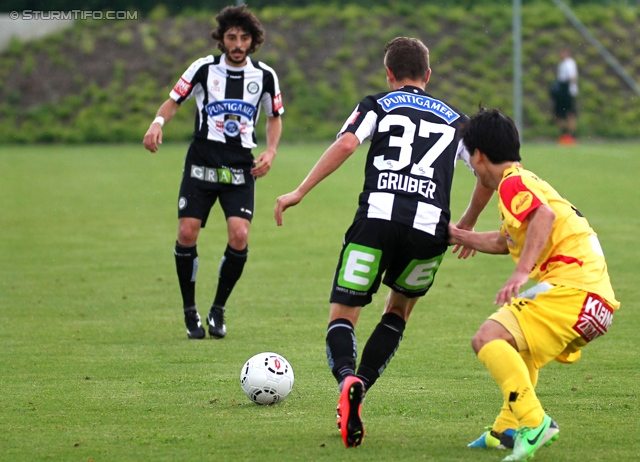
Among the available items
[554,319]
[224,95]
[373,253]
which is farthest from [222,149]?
[554,319]

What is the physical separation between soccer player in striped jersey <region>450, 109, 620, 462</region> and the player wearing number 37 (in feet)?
1.40

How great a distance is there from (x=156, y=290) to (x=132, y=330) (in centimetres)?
192

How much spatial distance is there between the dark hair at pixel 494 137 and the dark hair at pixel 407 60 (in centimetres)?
65

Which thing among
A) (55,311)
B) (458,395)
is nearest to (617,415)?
(458,395)

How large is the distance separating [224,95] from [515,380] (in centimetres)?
398

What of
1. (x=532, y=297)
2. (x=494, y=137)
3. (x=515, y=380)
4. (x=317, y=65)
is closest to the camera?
(x=515, y=380)

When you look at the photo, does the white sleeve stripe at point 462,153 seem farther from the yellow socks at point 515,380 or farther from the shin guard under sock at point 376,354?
the yellow socks at point 515,380

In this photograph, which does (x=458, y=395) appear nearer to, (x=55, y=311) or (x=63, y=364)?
(x=63, y=364)

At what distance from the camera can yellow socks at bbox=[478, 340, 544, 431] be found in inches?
159

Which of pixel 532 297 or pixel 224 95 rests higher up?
pixel 224 95

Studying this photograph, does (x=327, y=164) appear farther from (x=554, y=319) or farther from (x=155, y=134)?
(x=155, y=134)

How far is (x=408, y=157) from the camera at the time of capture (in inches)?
187

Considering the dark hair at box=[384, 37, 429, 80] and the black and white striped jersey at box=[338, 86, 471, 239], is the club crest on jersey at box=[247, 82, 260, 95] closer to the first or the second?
the dark hair at box=[384, 37, 429, 80]

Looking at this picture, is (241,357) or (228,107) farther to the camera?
(228,107)
